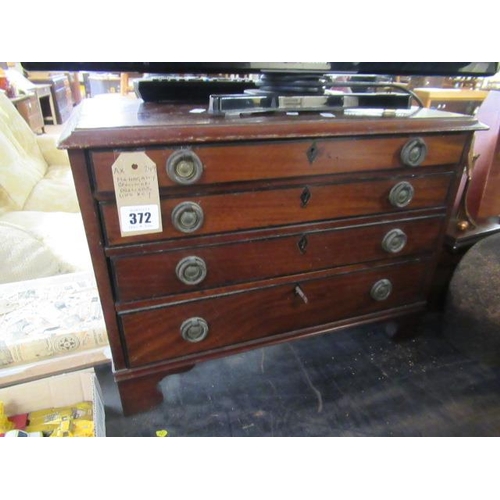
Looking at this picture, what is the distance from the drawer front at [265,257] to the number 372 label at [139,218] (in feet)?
0.21

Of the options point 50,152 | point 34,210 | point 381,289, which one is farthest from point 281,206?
point 50,152

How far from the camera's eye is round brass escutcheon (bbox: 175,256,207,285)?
77 cm

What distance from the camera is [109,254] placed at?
71 centimetres

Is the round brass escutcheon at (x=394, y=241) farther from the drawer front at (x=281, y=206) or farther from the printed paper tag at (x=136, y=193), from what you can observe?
the printed paper tag at (x=136, y=193)

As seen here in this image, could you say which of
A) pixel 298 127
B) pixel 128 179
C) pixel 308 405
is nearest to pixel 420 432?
pixel 308 405

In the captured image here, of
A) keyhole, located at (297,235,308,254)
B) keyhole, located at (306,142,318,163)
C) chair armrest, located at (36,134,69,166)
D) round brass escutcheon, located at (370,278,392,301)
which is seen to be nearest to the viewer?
keyhole, located at (306,142,318,163)

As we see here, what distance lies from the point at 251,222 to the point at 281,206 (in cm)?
8

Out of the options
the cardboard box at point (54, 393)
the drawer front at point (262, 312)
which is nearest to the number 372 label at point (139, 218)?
the drawer front at point (262, 312)

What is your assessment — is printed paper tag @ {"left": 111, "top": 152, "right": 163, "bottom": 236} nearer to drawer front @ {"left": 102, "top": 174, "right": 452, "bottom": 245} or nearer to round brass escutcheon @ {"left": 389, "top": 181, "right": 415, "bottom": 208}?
drawer front @ {"left": 102, "top": 174, "right": 452, "bottom": 245}

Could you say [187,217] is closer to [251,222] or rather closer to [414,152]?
[251,222]

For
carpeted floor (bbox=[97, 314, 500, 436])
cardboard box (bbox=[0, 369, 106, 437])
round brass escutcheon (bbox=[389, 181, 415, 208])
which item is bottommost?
carpeted floor (bbox=[97, 314, 500, 436])

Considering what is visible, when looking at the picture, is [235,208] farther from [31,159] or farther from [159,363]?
[31,159]

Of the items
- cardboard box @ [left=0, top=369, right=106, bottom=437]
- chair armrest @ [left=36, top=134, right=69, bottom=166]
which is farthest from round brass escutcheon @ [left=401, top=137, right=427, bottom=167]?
chair armrest @ [left=36, top=134, right=69, bottom=166]

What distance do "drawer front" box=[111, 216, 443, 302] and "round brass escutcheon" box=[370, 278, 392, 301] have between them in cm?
8
